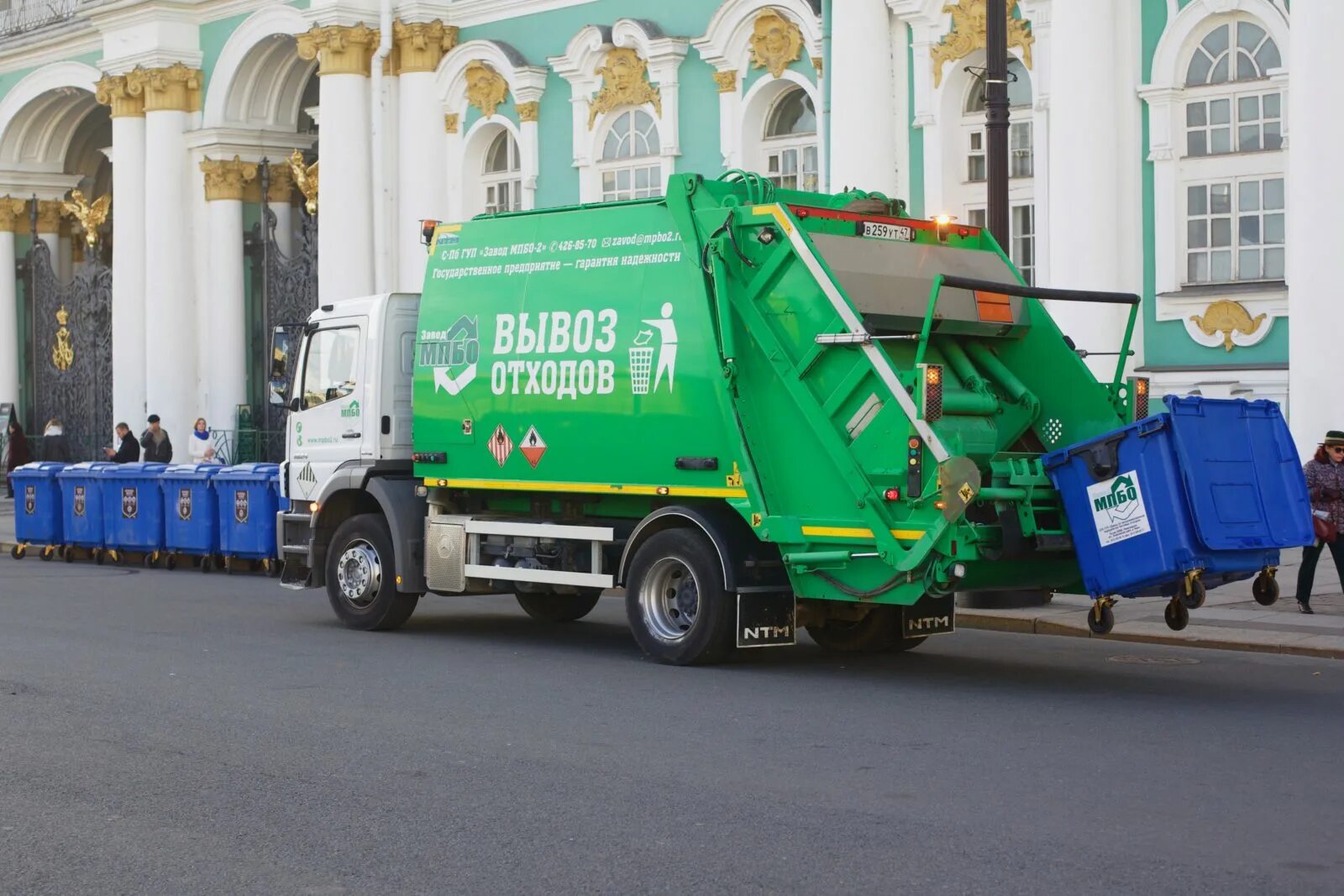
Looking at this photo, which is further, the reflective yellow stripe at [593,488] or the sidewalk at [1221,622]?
the sidewalk at [1221,622]

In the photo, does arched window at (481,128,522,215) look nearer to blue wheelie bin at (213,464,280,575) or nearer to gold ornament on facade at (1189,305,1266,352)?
blue wheelie bin at (213,464,280,575)

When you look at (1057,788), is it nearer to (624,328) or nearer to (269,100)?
(624,328)

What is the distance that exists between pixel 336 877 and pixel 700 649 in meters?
5.84

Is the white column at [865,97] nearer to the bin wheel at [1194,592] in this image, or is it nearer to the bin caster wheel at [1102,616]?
the bin caster wheel at [1102,616]

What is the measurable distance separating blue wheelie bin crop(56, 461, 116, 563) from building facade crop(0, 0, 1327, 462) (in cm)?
708

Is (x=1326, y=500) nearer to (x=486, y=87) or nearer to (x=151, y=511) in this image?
(x=151, y=511)

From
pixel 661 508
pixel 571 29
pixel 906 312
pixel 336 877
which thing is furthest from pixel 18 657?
pixel 571 29

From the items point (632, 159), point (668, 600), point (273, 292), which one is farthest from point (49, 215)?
point (668, 600)

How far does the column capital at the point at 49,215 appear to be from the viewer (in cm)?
4019

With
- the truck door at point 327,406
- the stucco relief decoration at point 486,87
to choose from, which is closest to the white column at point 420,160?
the stucco relief decoration at point 486,87

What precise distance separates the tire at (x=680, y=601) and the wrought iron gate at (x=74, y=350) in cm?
2566

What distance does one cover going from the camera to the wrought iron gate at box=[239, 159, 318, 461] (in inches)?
1283

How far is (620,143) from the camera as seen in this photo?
28328 mm

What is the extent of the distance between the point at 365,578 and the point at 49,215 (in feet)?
91.0
